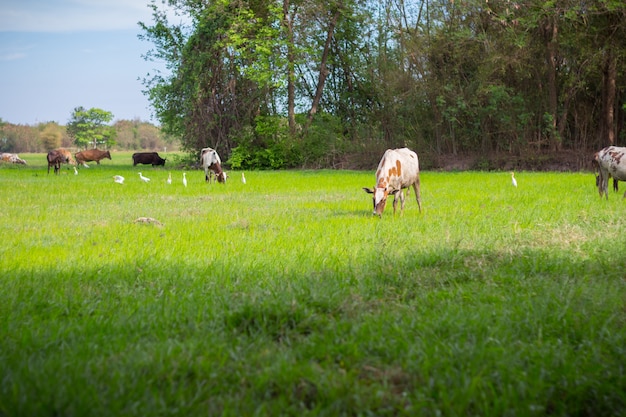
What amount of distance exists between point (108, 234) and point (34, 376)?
20.1 ft

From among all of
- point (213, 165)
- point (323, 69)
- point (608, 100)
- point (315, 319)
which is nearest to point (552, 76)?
point (608, 100)

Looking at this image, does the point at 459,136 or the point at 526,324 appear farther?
the point at 459,136

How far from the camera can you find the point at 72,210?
13500mm

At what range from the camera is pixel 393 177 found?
485 inches

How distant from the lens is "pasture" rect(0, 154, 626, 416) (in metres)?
3.55

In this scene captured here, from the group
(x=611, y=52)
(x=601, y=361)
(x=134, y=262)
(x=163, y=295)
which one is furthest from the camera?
(x=611, y=52)

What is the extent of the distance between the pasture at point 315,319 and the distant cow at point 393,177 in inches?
59.0

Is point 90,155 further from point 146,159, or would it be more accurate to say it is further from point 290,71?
point 290,71

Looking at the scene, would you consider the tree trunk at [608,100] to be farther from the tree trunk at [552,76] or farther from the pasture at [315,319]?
the pasture at [315,319]

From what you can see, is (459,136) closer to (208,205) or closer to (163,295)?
(208,205)

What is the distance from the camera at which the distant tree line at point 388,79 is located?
26.6 metres

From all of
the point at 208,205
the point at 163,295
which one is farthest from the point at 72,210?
the point at 163,295

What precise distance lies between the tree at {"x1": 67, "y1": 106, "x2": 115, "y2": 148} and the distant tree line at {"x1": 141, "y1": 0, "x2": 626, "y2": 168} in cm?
7023

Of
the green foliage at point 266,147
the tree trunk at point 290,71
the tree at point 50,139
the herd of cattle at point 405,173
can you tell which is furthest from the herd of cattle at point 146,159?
the tree at point 50,139
